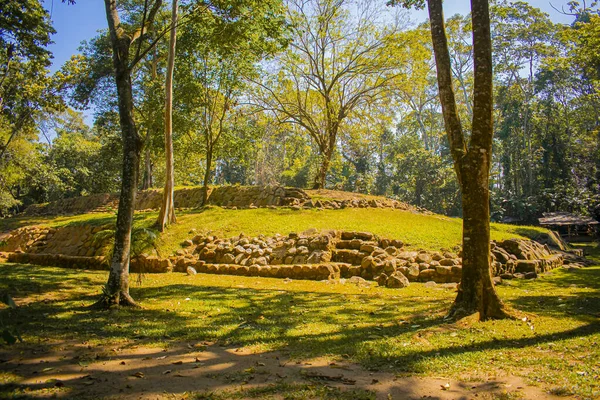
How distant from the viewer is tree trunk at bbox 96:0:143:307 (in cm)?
643

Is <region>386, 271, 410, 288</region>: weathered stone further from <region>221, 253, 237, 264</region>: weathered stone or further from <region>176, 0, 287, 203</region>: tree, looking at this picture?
<region>176, 0, 287, 203</region>: tree

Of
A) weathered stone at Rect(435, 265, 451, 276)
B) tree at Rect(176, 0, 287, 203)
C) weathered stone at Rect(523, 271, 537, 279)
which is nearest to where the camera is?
weathered stone at Rect(435, 265, 451, 276)

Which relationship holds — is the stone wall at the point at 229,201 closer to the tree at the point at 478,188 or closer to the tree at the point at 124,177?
the tree at the point at 124,177

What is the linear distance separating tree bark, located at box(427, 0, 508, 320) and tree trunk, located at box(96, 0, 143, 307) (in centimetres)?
498

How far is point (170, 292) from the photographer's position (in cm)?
794

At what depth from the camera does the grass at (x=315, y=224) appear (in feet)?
42.8

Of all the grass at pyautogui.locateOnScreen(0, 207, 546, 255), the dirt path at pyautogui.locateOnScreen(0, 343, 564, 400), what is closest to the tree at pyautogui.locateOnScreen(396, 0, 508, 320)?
the dirt path at pyautogui.locateOnScreen(0, 343, 564, 400)

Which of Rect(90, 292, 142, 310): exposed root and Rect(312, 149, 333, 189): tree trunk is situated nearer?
Rect(90, 292, 142, 310): exposed root

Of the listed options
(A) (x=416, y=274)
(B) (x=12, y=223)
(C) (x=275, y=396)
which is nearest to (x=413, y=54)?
(A) (x=416, y=274)

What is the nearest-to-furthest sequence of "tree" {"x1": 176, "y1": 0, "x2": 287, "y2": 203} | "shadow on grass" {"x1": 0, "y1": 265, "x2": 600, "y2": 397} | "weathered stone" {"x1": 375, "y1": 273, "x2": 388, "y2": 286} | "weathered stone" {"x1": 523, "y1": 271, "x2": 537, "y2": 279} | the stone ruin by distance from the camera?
1. "shadow on grass" {"x1": 0, "y1": 265, "x2": 600, "y2": 397}
2. "weathered stone" {"x1": 375, "y1": 273, "x2": 388, "y2": 286}
3. the stone ruin
4. "weathered stone" {"x1": 523, "y1": 271, "x2": 537, "y2": 279}
5. "tree" {"x1": 176, "y1": 0, "x2": 287, "y2": 203}

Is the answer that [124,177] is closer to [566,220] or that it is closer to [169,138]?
[169,138]

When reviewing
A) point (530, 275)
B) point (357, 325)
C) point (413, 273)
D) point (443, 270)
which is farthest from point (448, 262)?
point (357, 325)

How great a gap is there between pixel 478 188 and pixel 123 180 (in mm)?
5425

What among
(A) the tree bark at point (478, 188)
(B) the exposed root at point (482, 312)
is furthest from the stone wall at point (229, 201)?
(B) the exposed root at point (482, 312)
